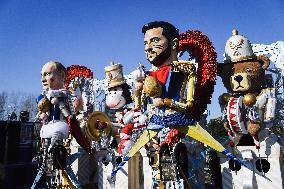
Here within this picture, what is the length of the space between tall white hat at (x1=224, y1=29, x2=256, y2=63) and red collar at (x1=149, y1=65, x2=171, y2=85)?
1.90 meters

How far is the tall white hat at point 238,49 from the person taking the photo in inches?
227

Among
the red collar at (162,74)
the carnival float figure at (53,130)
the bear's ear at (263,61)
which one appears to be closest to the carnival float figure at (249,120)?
the bear's ear at (263,61)

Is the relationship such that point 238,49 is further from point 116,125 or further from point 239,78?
point 116,125

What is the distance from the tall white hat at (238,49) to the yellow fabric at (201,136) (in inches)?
85.3

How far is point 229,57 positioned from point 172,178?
298 centimetres

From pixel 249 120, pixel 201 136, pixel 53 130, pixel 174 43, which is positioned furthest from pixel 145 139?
pixel 53 130

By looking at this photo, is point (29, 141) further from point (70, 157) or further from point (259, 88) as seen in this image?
point (259, 88)

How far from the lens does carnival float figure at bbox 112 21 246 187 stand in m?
4.20

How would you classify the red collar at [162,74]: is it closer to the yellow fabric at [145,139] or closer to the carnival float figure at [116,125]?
the yellow fabric at [145,139]

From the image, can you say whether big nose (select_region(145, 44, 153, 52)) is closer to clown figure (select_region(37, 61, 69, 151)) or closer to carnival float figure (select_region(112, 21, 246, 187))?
carnival float figure (select_region(112, 21, 246, 187))

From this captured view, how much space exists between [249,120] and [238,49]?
1634 mm

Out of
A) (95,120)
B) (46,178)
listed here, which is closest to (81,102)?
(95,120)

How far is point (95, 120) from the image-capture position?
6.61 metres

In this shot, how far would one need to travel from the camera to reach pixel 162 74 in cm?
456
